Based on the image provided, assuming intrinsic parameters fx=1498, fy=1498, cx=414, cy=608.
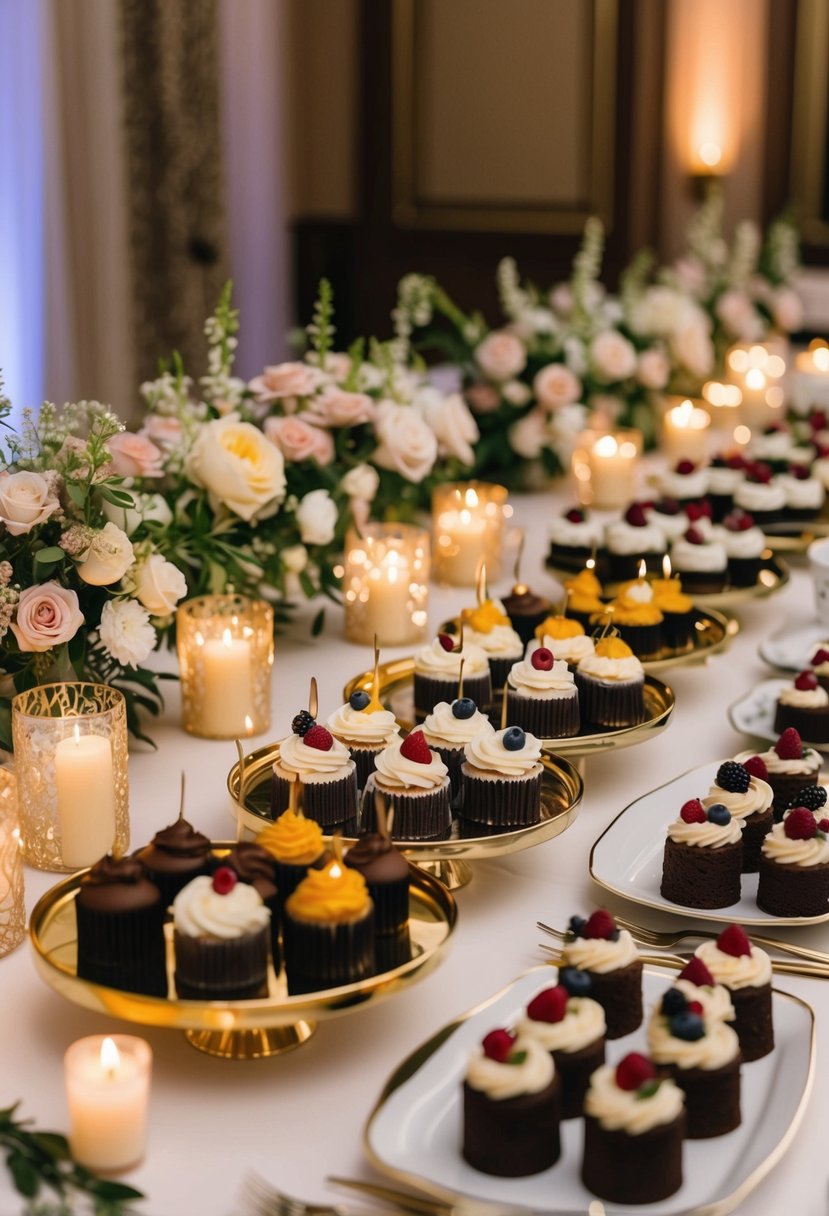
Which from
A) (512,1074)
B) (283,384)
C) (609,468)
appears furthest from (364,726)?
(609,468)

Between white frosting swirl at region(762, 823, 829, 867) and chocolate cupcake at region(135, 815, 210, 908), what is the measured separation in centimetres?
56

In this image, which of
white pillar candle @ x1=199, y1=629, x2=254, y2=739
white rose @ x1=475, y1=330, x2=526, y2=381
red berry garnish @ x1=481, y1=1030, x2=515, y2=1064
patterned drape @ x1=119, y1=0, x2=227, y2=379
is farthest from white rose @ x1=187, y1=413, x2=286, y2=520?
patterned drape @ x1=119, y1=0, x2=227, y2=379

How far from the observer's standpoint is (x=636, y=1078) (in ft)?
3.49

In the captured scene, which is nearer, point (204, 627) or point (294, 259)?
point (204, 627)

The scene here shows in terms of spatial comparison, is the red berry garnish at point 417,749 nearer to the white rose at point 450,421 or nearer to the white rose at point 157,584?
the white rose at point 157,584

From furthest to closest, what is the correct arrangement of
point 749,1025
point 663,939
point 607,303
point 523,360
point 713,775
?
1. point 607,303
2. point 523,360
3. point 713,775
4. point 663,939
5. point 749,1025

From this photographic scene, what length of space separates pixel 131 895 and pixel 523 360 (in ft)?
7.45

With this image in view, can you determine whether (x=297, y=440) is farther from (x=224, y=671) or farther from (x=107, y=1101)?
(x=107, y=1101)

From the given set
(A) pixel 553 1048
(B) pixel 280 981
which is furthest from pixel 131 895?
(A) pixel 553 1048

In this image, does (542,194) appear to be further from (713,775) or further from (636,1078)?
(636,1078)

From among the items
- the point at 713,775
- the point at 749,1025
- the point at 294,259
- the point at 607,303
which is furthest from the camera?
the point at 294,259

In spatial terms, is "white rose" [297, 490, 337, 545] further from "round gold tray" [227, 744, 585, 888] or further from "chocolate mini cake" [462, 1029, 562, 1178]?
"chocolate mini cake" [462, 1029, 562, 1178]

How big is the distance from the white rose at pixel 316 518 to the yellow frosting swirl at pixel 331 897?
41.3 inches

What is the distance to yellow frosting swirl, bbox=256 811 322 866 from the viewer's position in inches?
51.6
